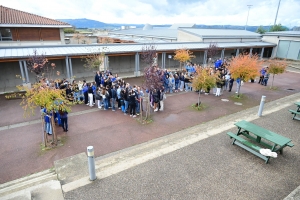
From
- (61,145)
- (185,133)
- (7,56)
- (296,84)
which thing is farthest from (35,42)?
(296,84)

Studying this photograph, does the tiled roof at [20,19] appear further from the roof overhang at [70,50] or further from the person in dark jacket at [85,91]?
the person in dark jacket at [85,91]

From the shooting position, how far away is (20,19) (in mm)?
23391

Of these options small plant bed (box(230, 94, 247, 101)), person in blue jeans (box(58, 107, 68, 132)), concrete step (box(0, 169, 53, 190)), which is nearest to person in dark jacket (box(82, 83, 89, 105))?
person in blue jeans (box(58, 107, 68, 132))

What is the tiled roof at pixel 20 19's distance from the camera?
22430 millimetres

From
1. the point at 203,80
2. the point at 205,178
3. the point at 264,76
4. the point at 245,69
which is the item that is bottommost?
the point at 205,178

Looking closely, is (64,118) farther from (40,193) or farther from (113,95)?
(40,193)

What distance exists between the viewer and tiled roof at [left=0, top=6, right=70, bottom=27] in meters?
22.4

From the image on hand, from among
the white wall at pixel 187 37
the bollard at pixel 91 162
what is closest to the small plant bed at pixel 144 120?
the bollard at pixel 91 162

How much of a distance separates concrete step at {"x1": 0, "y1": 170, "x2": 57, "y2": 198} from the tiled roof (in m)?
22.2

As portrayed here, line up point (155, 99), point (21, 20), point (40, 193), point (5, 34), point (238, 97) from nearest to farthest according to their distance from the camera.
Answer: point (40, 193) < point (155, 99) < point (238, 97) < point (5, 34) < point (21, 20)

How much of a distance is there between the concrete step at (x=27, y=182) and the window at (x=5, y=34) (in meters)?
22.5

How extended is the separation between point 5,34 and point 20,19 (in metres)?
2.49

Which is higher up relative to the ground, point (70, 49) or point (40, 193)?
point (70, 49)

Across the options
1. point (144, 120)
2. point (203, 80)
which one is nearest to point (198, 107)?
point (203, 80)
